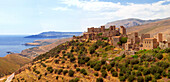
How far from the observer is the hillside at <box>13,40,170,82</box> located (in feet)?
84.5

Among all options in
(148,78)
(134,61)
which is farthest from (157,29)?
(148,78)

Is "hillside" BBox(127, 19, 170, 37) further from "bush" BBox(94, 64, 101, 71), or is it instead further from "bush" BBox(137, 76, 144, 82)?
"bush" BBox(137, 76, 144, 82)

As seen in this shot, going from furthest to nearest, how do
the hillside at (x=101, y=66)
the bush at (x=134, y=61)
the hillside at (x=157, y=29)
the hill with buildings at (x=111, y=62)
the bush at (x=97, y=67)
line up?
Result: 1. the hillside at (x=157, y=29)
2. the bush at (x=97, y=67)
3. the bush at (x=134, y=61)
4. the hill with buildings at (x=111, y=62)
5. the hillside at (x=101, y=66)

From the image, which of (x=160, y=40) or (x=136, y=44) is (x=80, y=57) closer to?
(x=136, y=44)

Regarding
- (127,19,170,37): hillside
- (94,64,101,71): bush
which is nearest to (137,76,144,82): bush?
(94,64,101,71): bush

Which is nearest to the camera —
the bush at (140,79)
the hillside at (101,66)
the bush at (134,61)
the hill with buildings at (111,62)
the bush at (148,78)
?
the bush at (148,78)

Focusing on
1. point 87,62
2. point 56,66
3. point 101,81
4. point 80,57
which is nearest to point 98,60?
point 87,62

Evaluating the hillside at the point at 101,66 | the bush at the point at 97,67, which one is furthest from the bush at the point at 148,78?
the bush at the point at 97,67

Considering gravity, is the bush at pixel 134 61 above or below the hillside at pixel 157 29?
below

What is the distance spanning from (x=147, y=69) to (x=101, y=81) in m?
8.34

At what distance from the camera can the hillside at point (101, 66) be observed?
2575cm

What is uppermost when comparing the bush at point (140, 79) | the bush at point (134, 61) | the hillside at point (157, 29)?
the hillside at point (157, 29)

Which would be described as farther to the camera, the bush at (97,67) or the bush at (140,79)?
the bush at (97,67)

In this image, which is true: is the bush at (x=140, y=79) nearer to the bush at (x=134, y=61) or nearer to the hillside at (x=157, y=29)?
the bush at (x=134, y=61)
